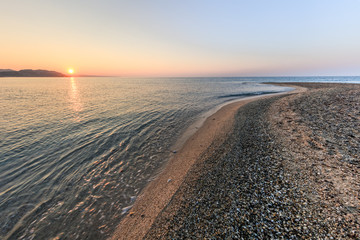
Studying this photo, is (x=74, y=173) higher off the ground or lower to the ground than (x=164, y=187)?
lower

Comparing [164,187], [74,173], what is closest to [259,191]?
[164,187]

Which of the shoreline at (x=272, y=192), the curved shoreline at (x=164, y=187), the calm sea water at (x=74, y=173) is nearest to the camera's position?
the shoreline at (x=272, y=192)

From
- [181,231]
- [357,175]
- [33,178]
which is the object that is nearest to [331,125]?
[357,175]

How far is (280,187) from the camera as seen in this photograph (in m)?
5.81

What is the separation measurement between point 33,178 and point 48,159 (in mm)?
2056

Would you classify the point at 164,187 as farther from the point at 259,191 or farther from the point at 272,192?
the point at 272,192

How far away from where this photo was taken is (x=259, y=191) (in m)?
5.71

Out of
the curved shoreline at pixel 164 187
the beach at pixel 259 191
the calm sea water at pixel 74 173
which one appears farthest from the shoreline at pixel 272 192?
the calm sea water at pixel 74 173

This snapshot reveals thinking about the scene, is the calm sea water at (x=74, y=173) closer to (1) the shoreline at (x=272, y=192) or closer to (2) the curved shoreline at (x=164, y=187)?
(2) the curved shoreline at (x=164, y=187)

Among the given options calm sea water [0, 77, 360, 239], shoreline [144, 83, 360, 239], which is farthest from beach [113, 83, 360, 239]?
calm sea water [0, 77, 360, 239]

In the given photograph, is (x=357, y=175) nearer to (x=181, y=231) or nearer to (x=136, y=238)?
(x=181, y=231)

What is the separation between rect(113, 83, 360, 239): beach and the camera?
14.5ft

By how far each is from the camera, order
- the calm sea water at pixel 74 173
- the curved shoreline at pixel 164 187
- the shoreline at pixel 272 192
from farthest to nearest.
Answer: the calm sea water at pixel 74 173
the curved shoreline at pixel 164 187
the shoreline at pixel 272 192

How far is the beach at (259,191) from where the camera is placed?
4.42 m
